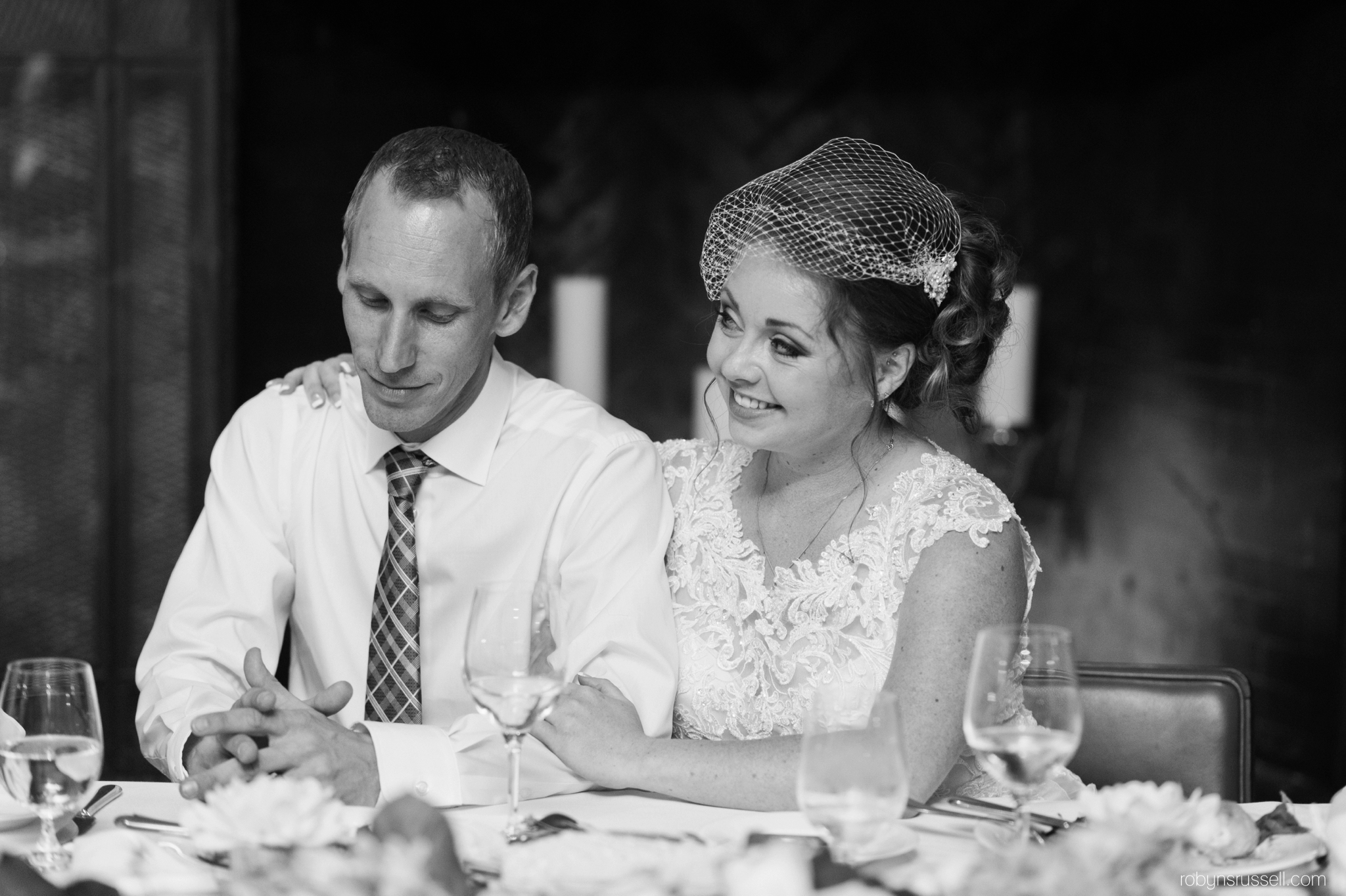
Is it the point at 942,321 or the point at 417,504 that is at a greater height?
the point at 942,321

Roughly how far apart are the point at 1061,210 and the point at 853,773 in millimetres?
3842

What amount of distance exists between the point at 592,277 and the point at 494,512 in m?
2.57

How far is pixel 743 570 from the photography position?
87.4 inches

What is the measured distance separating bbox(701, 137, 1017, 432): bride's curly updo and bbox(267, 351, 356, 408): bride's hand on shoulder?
599mm

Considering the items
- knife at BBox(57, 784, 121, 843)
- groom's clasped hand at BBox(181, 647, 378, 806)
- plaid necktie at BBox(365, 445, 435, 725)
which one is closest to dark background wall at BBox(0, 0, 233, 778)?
plaid necktie at BBox(365, 445, 435, 725)

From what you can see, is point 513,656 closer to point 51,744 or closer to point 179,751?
point 51,744

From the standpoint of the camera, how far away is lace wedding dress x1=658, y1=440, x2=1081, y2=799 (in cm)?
208

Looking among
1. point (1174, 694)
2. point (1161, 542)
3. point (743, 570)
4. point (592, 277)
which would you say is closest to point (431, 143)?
point (743, 570)

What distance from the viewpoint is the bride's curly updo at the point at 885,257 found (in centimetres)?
209

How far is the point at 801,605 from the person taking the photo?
2172mm

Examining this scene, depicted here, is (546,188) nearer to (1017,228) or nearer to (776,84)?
(776,84)

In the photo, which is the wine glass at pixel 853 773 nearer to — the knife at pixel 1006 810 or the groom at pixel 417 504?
the knife at pixel 1006 810

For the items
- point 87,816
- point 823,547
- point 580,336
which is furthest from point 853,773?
point 580,336

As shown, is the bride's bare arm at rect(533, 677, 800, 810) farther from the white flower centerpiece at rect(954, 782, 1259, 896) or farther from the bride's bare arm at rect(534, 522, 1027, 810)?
the white flower centerpiece at rect(954, 782, 1259, 896)
